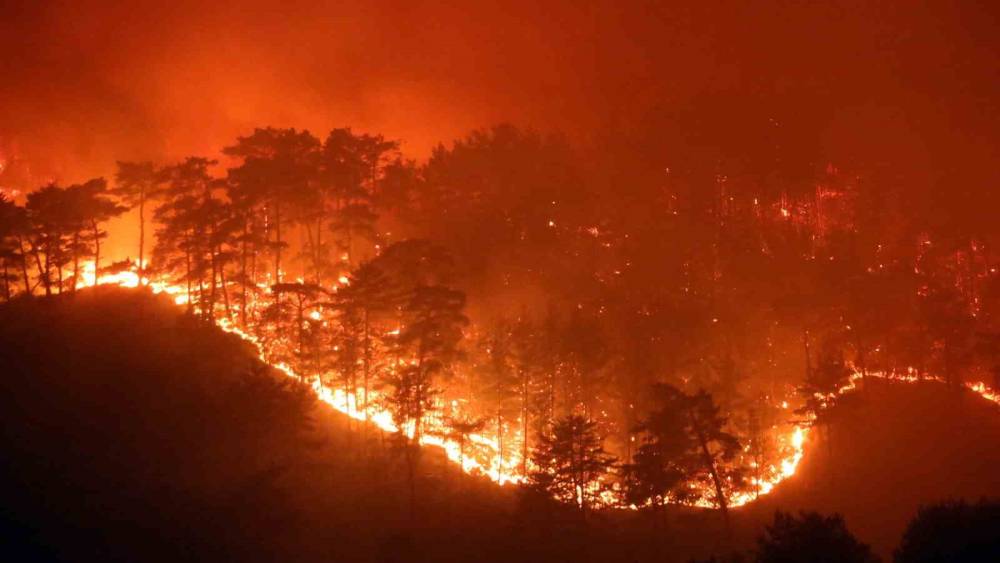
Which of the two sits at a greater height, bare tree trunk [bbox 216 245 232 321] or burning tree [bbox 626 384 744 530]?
bare tree trunk [bbox 216 245 232 321]

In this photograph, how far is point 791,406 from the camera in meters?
58.2

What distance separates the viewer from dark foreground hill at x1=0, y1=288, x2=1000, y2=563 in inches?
1334

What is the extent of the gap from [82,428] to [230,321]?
15331 mm

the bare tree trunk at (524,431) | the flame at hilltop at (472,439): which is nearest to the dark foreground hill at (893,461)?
the flame at hilltop at (472,439)

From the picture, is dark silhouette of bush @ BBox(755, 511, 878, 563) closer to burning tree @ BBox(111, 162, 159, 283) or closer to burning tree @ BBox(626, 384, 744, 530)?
burning tree @ BBox(626, 384, 744, 530)

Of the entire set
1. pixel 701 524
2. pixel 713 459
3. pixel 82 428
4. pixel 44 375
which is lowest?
pixel 701 524

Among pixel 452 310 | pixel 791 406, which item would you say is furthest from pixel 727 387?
pixel 452 310

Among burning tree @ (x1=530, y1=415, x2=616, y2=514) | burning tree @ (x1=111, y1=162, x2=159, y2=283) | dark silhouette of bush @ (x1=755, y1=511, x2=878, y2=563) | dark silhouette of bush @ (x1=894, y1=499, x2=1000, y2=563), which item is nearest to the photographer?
dark silhouette of bush @ (x1=894, y1=499, x2=1000, y2=563)

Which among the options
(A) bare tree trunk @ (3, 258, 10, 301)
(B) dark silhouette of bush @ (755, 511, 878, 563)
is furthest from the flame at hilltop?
(B) dark silhouette of bush @ (755, 511, 878, 563)

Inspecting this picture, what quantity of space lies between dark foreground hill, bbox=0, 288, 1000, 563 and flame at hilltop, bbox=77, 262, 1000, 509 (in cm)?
115

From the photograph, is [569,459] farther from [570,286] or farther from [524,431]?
[570,286]

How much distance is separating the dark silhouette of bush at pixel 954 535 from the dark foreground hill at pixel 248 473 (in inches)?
744

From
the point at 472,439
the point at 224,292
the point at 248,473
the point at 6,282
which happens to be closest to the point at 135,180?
the point at 6,282

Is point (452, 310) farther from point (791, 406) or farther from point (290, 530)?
point (791, 406)
